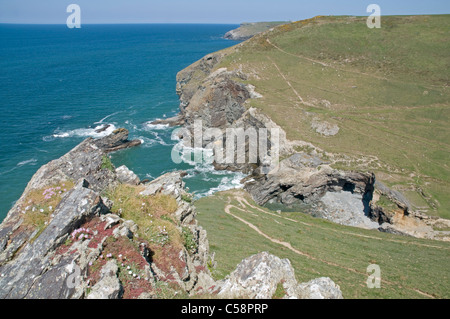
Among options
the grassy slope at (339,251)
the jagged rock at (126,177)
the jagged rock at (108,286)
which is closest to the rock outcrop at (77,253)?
the jagged rock at (108,286)

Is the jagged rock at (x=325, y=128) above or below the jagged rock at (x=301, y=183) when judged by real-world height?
above

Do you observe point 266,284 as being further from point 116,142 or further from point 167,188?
point 116,142

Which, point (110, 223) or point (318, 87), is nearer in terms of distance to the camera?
point (110, 223)

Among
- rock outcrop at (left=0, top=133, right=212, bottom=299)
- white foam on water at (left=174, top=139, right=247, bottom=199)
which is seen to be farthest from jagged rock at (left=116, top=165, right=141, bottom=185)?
white foam on water at (left=174, top=139, right=247, bottom=199)

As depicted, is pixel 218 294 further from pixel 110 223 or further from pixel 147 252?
pixel 110 223

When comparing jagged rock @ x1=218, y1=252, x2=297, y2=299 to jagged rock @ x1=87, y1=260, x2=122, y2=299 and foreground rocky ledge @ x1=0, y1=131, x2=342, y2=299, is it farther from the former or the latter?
jagged rock @ x1=87, y1=260, x2=122, y2=299

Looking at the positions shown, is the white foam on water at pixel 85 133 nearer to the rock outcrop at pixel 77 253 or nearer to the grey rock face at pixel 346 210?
the grey rock face at pixel 346 210
